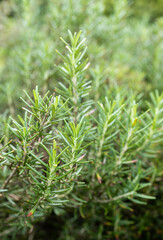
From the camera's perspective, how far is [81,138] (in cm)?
50

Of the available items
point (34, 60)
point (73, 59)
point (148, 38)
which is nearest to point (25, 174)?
point (73, 59)

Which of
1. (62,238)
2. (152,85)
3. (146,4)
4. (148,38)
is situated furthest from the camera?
(146,4)

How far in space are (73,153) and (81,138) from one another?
0.05m

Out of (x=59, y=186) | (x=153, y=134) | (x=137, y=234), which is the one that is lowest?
(x=137, y=234)

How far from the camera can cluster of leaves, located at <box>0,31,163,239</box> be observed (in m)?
0.45

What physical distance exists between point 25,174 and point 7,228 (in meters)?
0.39

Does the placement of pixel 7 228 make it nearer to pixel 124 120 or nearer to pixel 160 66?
pixel 124 120

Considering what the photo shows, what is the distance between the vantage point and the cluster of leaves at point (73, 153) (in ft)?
1.49

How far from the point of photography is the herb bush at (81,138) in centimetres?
47

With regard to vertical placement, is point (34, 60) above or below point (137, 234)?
above

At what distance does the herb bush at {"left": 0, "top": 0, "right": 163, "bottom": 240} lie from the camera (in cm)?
47

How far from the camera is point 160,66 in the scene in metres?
1.39

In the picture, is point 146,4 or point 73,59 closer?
point 73,59

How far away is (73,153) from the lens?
1.51 ft
